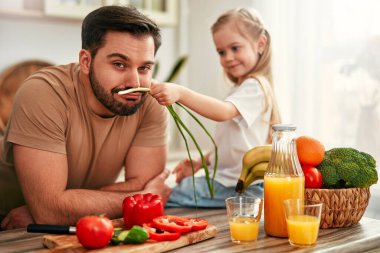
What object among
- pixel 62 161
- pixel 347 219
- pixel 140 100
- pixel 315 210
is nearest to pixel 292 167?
pixel 315 210

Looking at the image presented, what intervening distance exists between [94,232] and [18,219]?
0.67 metres

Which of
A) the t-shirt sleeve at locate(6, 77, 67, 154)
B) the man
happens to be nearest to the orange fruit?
the man

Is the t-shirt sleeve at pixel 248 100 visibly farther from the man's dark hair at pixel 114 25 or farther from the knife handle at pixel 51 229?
the knife handle at pixel 51 229

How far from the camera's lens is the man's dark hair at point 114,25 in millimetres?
1871

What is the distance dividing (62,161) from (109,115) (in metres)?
0.28

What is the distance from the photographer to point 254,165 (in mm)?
1772

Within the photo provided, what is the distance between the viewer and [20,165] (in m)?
1.84

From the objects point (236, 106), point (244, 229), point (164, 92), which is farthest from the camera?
point (236, 106)

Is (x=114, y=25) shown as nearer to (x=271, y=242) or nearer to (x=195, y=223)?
(x=195, y=223)

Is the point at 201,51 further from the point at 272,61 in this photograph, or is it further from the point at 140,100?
the point at 140,100

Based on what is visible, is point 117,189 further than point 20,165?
Yes

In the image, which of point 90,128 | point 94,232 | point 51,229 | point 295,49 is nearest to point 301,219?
point 94,232

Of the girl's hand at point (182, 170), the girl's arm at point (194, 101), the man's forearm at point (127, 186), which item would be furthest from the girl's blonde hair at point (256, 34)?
the man's forearm at point (127, 186)

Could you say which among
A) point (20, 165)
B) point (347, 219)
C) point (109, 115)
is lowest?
point (347, 219)
